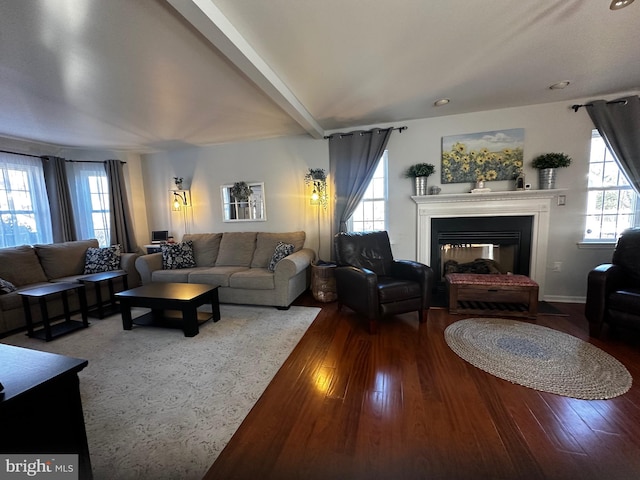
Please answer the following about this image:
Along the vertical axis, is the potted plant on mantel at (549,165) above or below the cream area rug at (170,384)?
above

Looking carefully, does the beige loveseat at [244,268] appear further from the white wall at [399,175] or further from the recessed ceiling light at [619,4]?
the recessed ceiling light at [619,4]

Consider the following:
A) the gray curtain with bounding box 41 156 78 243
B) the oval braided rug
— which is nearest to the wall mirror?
the gray curtain with bounding box 41 156 78 243

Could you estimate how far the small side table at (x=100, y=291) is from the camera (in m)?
3.09

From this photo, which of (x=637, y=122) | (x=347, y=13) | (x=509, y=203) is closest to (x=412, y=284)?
(x=509, y=203)

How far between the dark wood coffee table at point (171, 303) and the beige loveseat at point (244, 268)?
1.46 ft

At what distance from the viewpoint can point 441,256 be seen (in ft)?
11.7

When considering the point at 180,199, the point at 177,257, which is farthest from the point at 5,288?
the point at 180,199

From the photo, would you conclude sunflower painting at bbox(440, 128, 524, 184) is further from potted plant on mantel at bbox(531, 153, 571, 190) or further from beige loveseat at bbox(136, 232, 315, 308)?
beige loveseat at bbox(136, 232, 315, 308)

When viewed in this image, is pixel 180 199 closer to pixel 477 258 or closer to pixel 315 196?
pixel 315 196

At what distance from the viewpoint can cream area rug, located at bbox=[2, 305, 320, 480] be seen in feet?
4.26

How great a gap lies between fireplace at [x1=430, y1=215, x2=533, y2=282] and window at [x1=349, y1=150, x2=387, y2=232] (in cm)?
74

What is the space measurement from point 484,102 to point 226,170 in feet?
12.5

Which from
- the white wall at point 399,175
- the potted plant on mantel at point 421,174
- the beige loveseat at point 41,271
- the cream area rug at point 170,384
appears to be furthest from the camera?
the potted plant on mantel at point 421,174

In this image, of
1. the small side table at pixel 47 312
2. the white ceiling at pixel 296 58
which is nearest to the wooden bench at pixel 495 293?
the white ceiling at pixel 296 58
